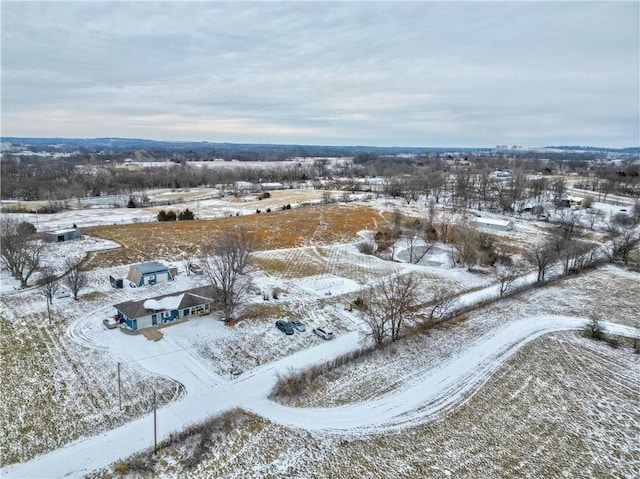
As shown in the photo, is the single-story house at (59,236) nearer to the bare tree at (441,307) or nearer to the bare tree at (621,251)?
the bare tree at (441,307)

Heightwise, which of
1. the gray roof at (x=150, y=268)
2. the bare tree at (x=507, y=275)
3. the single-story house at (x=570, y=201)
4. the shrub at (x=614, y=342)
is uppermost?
the single-story house at (x=570, y=201)

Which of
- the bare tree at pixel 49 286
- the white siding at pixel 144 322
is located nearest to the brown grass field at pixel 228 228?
the bare tree at pixel 49 286

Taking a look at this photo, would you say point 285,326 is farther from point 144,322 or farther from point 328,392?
point 144,322

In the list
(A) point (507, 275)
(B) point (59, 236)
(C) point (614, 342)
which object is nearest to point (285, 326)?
(C) point (614, 342)

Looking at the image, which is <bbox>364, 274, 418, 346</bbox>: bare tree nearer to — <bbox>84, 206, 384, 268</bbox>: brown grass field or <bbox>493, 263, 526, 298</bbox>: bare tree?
<bbox>493, 263, 526, 298</bbox>: bare tree

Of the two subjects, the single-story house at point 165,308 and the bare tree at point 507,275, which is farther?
the bare tree at point 507,275

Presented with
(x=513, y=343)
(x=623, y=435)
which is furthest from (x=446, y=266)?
(x=623, y=435)

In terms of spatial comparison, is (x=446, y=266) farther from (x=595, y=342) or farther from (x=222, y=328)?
(x=222, y=328)
